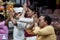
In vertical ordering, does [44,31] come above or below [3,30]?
above

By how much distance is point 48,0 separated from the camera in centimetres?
839

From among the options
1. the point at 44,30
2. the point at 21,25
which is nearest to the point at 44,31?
the point at 44,30

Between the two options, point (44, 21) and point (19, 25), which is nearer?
point (44, 21)

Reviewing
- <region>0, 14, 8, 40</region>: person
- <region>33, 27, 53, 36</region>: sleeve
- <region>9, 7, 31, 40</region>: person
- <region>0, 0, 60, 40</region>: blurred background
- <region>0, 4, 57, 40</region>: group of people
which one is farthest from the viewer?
<region>0, 0, 60, 40</region>: blurred background

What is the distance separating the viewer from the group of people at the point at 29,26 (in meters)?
5.55

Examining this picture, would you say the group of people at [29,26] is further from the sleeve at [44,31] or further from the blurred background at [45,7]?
the blurred background at [45,7]

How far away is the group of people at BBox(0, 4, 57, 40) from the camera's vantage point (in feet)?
18.2

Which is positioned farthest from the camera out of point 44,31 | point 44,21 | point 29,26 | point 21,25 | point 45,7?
point 45,7

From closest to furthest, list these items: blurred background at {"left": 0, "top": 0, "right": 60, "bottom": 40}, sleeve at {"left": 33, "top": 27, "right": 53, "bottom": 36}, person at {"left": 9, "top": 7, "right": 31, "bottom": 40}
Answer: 1. sleeve at {"left": 33, "top": 27, "right": 53, "bottom": 36}
2. person at {"left": 9, "top": 7, "right": 31, "bottom": 40}
3. blurred background at {"left": 0, "top": 0, "right": 60, "bottom": 40}

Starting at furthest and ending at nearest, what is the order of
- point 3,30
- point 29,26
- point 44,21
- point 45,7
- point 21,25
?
point 45,7
point 21,25
point 29,26
point 3,30
point 44,21

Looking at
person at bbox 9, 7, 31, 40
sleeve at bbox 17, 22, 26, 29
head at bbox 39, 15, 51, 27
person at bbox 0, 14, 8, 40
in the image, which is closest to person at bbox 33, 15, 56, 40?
head at bbox 39, 15, 51, 27

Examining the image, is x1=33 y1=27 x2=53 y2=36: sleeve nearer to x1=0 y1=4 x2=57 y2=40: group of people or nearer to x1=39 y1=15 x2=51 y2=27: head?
x1=0 y1=4 x2=57 y2=40: group of people

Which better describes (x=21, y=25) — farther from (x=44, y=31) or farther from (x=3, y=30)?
(x=44, y=31)

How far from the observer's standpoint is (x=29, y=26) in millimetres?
7066
